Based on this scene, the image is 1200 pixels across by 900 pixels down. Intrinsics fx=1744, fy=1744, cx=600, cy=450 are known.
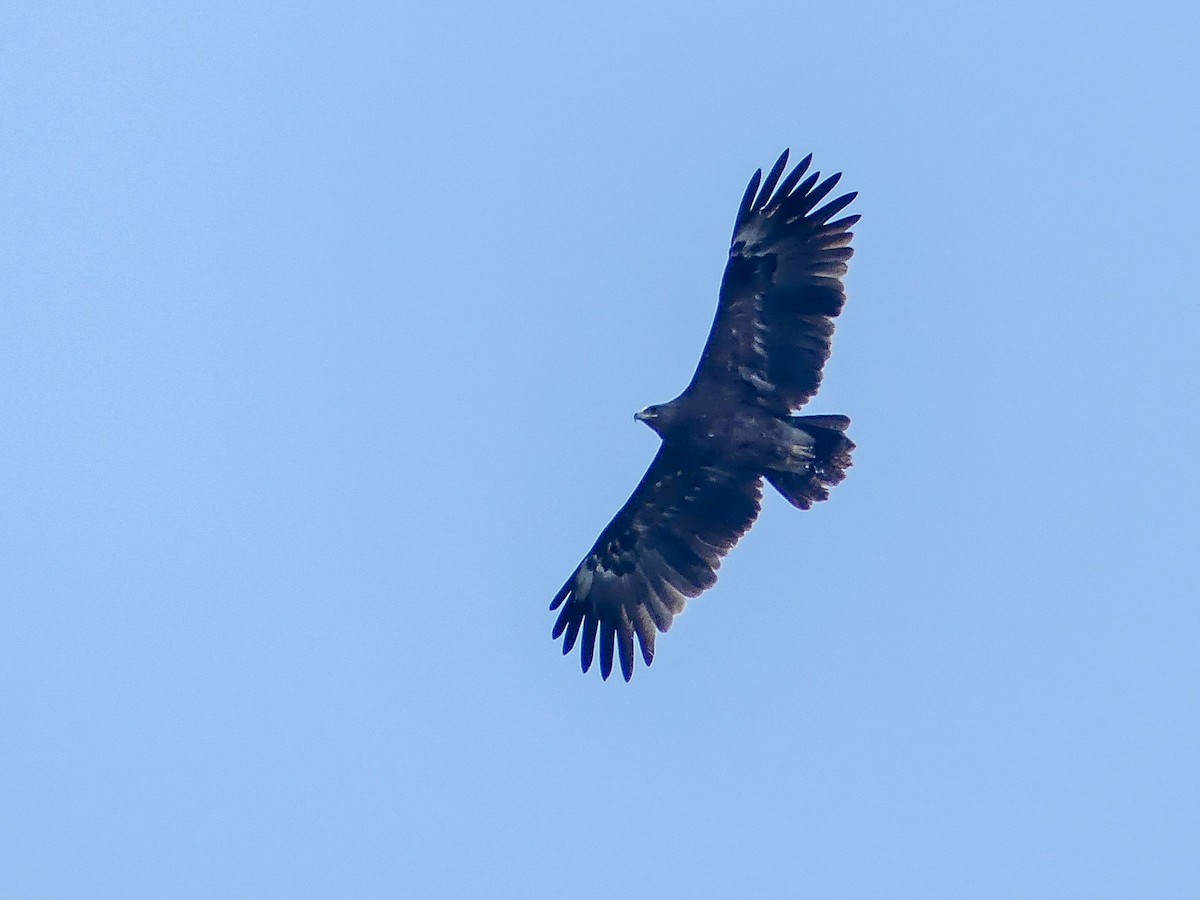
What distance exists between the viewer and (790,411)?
65.6 ft

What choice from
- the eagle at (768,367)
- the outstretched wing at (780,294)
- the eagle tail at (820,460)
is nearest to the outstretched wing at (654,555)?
the eagle at (768,367)

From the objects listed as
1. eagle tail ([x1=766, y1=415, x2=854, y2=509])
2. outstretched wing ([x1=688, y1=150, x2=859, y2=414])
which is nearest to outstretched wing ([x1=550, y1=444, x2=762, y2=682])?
eagle tail ([x1=766, y1=415, x2=854, y2=509])

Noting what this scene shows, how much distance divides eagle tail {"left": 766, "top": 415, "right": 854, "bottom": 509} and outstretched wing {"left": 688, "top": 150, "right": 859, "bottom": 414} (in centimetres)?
30

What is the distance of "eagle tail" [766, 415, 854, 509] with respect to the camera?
782 inches

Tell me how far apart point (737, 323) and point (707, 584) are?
332cm

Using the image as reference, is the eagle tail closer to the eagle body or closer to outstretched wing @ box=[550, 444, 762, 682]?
the eagle body

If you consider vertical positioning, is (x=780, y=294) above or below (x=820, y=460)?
above

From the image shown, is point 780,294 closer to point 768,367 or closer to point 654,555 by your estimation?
point 768,367

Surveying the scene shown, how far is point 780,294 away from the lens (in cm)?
1989

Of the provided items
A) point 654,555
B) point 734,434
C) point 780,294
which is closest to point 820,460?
point 734,434

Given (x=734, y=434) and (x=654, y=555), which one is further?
(x=654, y=555)

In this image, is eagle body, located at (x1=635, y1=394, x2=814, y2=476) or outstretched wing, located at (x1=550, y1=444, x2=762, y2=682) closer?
eagle body, located at (x1=635, y1=394, x2=814, y2=476)

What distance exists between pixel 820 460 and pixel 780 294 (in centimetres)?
195

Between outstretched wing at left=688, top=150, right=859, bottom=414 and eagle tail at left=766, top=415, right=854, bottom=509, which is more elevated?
outstretched wing at left=688, top=150, right=859, bottom=414
